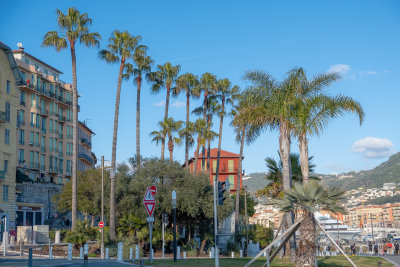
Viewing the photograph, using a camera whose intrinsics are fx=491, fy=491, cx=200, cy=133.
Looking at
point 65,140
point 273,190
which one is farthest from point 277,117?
point 65,140

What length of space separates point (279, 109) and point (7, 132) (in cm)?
3001

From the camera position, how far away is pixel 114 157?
3988 centimetres

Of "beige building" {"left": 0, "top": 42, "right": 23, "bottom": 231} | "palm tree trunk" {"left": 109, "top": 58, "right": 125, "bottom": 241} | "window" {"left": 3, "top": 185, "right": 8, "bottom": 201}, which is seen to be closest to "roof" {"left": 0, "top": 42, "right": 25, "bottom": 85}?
"beige building" {"left": 0, "top": 42, "right": 23, "bottom": 231}

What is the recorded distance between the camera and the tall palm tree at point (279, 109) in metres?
24.2

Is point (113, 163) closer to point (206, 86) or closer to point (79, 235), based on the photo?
point (79, 235)

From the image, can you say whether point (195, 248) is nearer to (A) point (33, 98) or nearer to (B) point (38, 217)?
(B) point (38, 217)

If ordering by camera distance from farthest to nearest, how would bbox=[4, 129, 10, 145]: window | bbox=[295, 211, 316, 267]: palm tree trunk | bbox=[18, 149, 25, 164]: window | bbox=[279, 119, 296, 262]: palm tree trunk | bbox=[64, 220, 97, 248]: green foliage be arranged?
bbox=[18, 149, 25, 164]: window < bbox=[4, 129, 10, 145]: window < bbox=[64, 220, 97, 248]: green foliage < bbox=[279, 119, 296, 262]: palm tree trunk < bbox=[295, 211, 316, 267]: palm tree trunk

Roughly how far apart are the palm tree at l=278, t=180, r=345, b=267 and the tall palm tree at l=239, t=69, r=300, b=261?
557 centimetres

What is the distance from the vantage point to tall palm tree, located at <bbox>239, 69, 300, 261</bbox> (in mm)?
24188

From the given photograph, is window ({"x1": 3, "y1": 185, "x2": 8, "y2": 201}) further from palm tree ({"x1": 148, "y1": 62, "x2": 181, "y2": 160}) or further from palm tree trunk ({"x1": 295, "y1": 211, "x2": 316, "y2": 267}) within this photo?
palm tree trunk ({"x1": 295, "y1": 211, "x2": 316, "y2": 267})

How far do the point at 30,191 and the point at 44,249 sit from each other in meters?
30.1

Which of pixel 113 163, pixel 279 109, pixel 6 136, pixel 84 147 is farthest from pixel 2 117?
pixel 84 147

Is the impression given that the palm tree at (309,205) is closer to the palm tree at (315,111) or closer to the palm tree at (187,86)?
the palm tree at (315,111)

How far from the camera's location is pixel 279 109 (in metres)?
24.4
